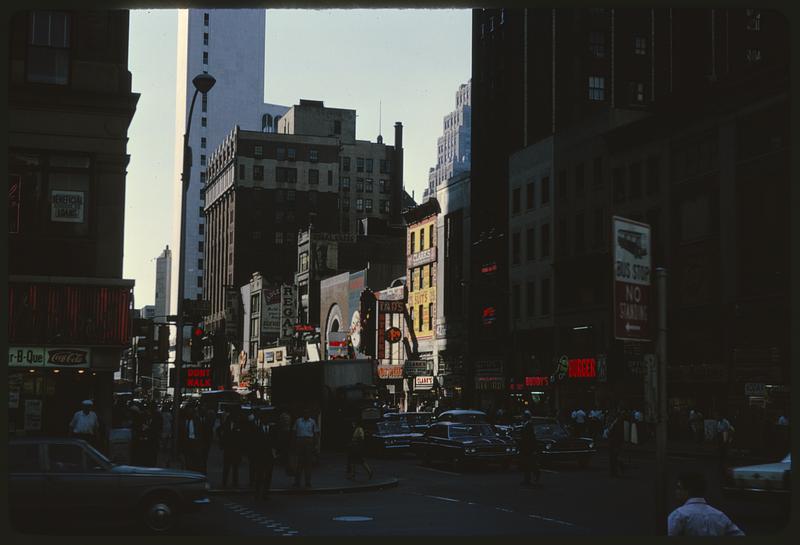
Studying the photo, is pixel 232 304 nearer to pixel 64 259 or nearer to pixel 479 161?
pixel 479 161

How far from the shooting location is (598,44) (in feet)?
249

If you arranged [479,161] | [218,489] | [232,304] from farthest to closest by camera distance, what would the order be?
[232,304]
[479,161]
[218,489]

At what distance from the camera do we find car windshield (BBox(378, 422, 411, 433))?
4228 centimetres

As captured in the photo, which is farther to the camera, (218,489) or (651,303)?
(218,489)

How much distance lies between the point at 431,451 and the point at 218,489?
37.3 feet

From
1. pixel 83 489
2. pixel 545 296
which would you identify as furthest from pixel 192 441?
pixel 545 296

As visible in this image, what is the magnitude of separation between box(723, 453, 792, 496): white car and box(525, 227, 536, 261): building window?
53512 millimetres

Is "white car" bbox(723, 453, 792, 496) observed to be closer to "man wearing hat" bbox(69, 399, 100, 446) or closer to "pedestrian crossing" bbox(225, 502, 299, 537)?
"pedestrian crossing" bbox(225, 502, 299, 537)

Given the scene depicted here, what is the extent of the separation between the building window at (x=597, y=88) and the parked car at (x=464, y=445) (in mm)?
45506

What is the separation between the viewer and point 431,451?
35625 millimetres

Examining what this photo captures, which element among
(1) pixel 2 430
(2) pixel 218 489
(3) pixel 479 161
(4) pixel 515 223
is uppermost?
(3) pixel 479 161

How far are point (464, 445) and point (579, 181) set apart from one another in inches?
1470

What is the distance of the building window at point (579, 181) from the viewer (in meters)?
67.2

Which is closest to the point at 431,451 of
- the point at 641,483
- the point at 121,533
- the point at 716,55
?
the point at 641,483
